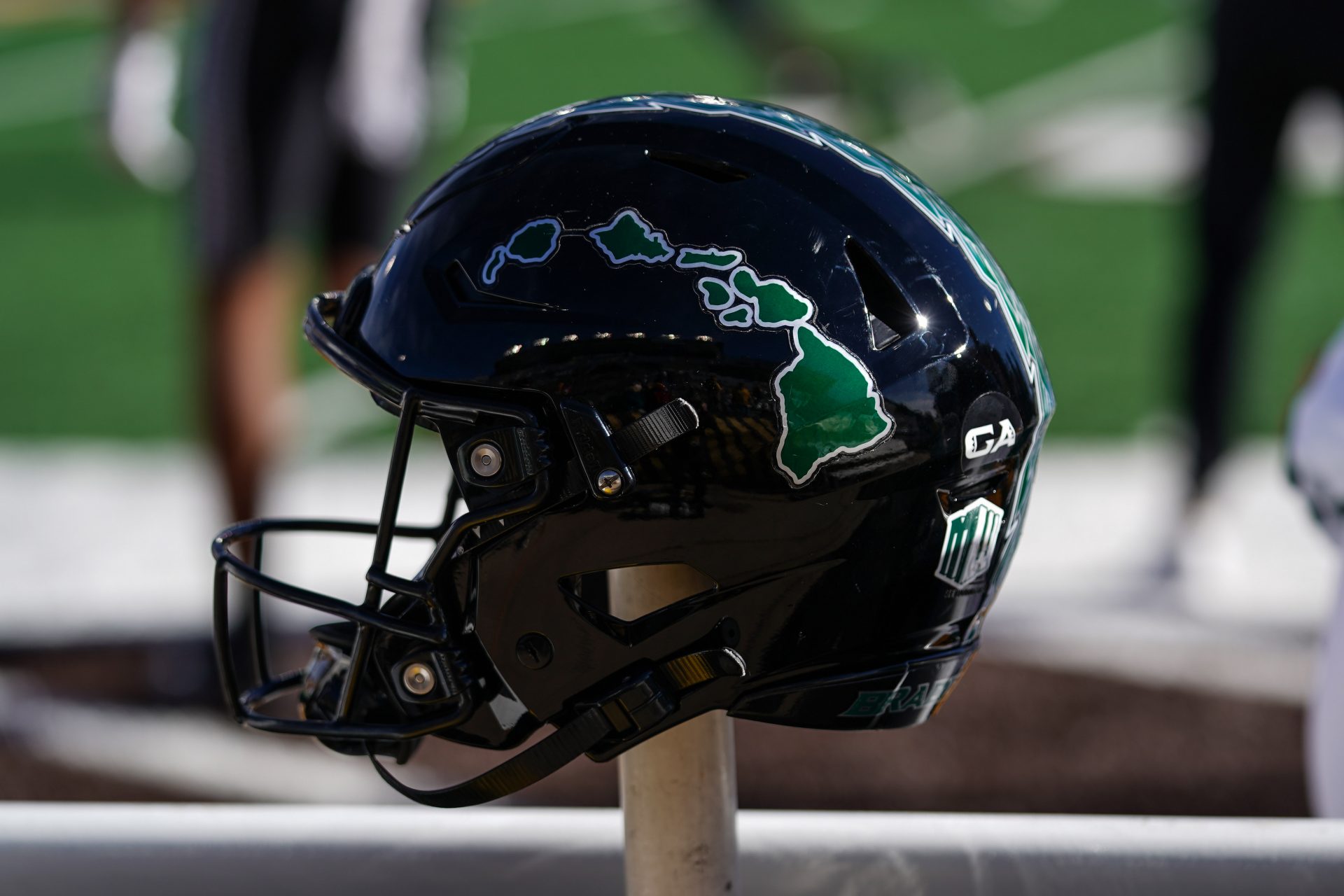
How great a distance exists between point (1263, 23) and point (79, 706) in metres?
2.62

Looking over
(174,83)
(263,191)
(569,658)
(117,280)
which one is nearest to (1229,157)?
(263,191)

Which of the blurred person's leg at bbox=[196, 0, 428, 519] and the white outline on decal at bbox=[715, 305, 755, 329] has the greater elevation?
the blurred person's leg at bbox=[196, 0, 428, 519]

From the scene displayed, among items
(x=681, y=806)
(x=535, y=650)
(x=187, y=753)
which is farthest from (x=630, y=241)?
(x=187, y=753)

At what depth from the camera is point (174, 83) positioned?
828 cm

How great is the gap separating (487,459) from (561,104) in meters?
6.69

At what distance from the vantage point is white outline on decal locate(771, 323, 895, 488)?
989mm

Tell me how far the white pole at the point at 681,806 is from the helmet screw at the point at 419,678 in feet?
0.44

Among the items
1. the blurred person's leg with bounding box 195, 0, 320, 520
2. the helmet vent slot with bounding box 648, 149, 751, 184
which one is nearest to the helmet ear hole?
the helmet vent slot with bounding box 648, 149, 751, 184

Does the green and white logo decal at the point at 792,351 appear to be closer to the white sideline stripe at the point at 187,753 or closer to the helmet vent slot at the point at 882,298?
the helmet vent slot at the point at 882,298

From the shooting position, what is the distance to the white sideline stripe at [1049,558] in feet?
9.84

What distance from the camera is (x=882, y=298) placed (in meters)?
1.02

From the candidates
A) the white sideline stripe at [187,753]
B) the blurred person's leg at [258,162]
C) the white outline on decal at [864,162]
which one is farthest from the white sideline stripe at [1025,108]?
the white outline on decal at [864,162]

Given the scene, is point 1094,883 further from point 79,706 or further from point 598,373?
point 79,706

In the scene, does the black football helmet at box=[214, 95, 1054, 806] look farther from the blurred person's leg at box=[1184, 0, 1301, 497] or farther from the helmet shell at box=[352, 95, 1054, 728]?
the blurred person's leg at box=[1184, 0, 1301, 497]
